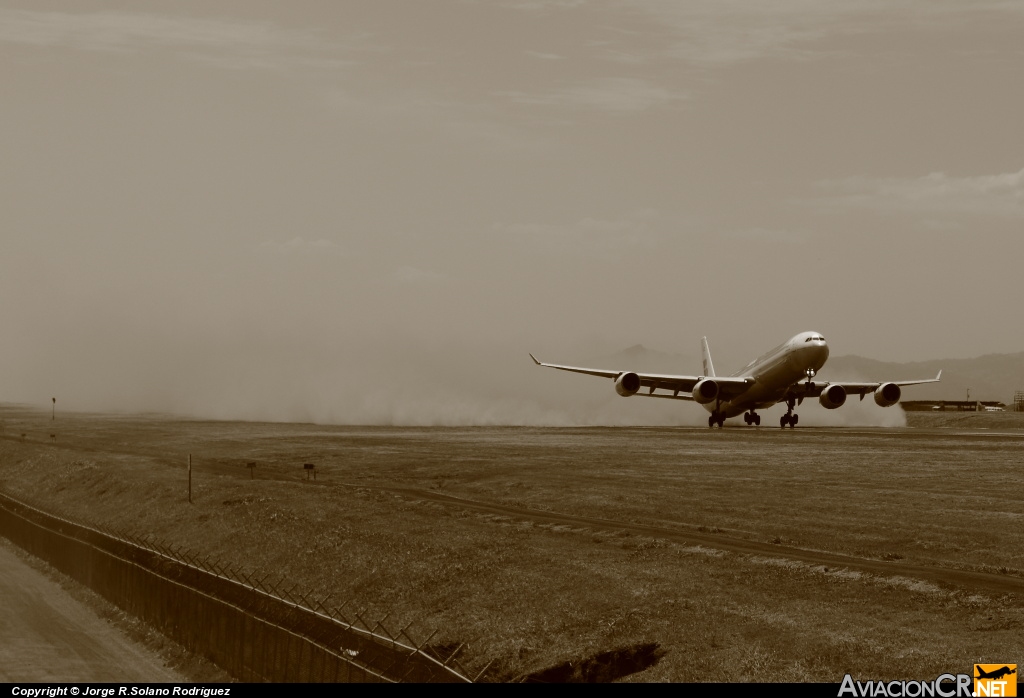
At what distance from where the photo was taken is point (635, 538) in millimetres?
44875

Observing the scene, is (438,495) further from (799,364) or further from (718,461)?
(799,364)

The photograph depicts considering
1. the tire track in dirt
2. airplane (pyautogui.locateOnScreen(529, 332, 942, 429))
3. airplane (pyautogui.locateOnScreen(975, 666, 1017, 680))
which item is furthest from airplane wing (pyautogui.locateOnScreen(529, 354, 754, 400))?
airplane (pyautogui.locateOnScreen(975, 666, 1017, 680))

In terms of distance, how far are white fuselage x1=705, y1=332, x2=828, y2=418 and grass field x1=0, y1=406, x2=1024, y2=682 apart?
7.78 m

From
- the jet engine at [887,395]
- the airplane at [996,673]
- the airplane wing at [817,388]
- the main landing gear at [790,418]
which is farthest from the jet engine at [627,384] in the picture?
the airplane at [996,673]

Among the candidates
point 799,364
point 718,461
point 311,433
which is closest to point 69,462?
point 311,433

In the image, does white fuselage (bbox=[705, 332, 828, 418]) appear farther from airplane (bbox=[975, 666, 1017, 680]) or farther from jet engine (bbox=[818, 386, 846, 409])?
airplane (bbox=[975, 666, 1017, 680])

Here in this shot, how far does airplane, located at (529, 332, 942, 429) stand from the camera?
101812 mm

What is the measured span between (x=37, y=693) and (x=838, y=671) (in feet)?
74.3

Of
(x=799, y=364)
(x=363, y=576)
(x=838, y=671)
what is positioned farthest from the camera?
(x=799, y=364)

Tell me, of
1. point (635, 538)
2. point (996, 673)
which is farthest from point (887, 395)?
point (996, 673)

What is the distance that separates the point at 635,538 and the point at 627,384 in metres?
64.4

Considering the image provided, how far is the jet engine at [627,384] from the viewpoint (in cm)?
10838

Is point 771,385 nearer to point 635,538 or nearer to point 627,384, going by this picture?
point 627,384

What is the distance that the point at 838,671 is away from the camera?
26.0 meters
